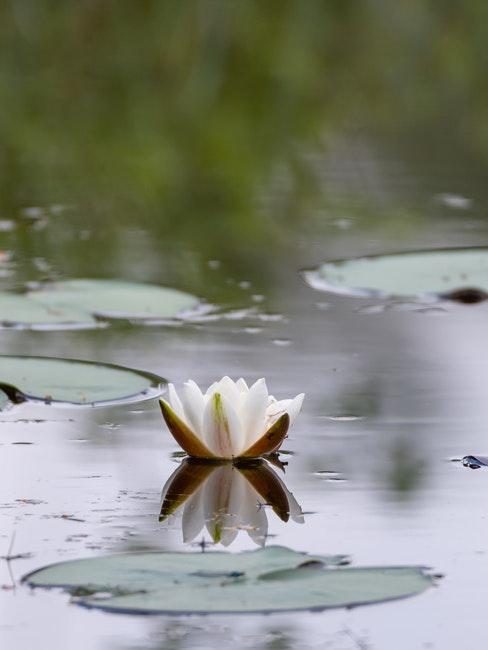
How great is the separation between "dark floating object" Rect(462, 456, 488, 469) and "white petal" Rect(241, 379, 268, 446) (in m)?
0.34

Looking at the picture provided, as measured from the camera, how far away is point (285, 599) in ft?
5.79

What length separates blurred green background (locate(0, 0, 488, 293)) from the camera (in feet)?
15.3

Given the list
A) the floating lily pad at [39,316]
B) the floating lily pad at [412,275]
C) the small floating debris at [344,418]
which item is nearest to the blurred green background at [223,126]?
the floating lily pad at [412,275]

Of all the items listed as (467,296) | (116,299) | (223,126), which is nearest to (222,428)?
(116,299)

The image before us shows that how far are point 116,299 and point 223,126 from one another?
2723 mm

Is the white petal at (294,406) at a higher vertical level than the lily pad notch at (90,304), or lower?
higher

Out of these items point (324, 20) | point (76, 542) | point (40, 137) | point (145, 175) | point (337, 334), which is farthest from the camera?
point (324, 20)

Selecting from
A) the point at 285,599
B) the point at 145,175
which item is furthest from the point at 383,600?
the point at 145,175

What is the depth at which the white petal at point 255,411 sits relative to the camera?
2457 mm

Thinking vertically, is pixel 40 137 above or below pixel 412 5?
below

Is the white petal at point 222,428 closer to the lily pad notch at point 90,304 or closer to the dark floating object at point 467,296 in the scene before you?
the lily pad notch at point 90,304

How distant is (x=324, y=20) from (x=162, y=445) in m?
6.22

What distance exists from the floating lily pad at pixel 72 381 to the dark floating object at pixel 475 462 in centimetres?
70

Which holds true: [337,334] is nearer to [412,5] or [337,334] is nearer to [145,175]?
[145,175]
